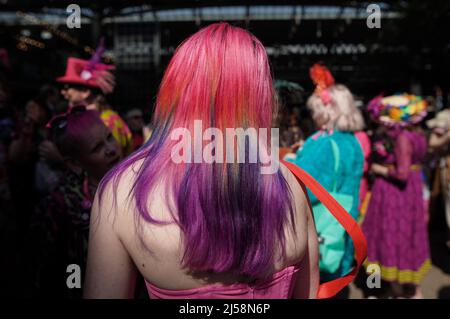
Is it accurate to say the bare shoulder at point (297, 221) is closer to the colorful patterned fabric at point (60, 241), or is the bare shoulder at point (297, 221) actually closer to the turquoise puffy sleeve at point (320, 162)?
the colorful patterned fabric at point (60, 241)

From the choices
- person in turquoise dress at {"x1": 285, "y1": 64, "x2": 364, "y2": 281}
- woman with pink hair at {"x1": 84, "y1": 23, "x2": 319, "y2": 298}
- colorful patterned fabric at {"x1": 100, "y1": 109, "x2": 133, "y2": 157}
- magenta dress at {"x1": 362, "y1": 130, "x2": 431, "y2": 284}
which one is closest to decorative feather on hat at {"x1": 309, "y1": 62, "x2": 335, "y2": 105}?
person in turquoise dress at {"x1": 285, "y1": 64, "x2": 364, "y2": 281}

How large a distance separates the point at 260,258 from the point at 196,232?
19cm

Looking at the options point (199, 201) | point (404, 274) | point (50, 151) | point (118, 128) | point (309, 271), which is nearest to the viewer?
point (199, 201)

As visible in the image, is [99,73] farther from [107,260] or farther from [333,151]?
[107,260]

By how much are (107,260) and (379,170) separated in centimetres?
315

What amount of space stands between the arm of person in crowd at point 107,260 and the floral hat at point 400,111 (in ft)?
10.5

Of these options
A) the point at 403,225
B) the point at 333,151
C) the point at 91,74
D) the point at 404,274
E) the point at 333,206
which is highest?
the point at 91,74

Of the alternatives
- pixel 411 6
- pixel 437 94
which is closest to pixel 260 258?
pixel 411 6

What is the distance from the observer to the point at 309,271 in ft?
4.20

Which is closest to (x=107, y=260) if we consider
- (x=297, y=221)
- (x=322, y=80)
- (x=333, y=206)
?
(x=297, y=221)

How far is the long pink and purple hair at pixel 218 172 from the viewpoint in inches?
40.2

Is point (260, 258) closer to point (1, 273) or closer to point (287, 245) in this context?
point (287, 245)

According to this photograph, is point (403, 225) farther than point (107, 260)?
Yes

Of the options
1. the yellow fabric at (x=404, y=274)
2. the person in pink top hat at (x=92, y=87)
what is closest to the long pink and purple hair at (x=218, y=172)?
the person in pink top hat at (x=92, y=87)
